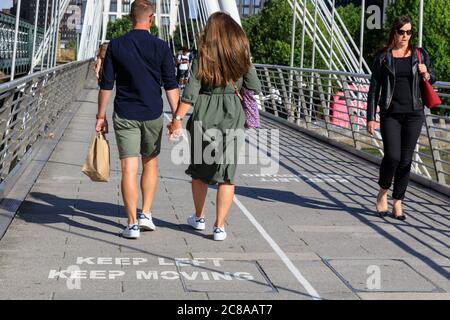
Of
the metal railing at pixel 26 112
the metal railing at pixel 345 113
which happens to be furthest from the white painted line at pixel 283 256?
the metal railing at pixel 345 113

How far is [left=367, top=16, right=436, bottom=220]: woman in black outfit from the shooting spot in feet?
26.0

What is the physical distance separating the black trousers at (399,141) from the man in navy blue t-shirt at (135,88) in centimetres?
202

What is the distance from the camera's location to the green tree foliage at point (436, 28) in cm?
5734

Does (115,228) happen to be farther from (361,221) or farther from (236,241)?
(361,221)

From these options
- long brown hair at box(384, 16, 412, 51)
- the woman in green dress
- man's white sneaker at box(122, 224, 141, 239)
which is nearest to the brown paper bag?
man's white sneaker at box(122, 224, 141, 239)

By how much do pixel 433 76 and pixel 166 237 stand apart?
102 inches

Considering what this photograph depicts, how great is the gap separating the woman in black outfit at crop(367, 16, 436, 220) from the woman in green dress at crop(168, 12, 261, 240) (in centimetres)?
155

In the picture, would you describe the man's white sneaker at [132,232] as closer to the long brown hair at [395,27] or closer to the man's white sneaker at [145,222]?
the man's white sneaker at [145,222]

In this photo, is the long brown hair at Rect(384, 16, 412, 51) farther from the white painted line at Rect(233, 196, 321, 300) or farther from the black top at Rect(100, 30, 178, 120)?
the black top at Rect(100, 30, 178, 120)

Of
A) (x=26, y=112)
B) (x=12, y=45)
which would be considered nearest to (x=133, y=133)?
(x=26, y=112)

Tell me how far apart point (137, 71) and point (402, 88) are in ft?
7.66

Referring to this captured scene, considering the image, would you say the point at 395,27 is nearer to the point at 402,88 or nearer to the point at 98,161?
the point at 402,88
